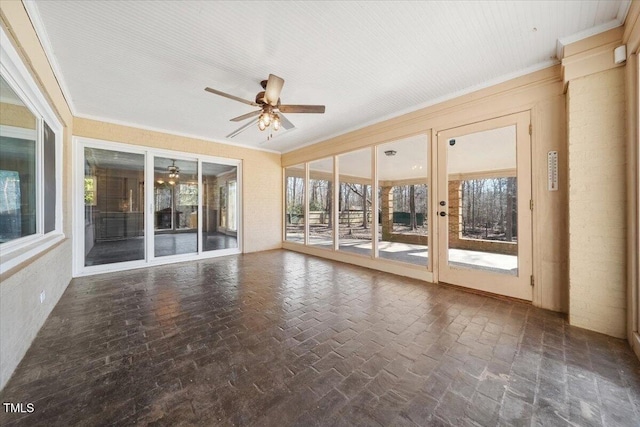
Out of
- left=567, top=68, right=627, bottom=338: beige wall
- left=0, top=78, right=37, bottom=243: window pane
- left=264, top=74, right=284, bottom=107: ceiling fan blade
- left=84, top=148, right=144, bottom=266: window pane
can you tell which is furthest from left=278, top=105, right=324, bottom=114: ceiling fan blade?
left=84, top=148, right=144, bottom=266: window pane

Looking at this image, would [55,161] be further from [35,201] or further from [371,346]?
[371,346]

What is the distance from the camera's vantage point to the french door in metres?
3.09

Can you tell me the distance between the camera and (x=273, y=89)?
278 cm

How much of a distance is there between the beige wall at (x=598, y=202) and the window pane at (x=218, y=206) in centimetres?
624

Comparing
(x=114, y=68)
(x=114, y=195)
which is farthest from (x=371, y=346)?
(x=114, y=195)

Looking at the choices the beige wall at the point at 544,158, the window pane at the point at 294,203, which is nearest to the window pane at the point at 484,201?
the beige wall at the point at 544,158

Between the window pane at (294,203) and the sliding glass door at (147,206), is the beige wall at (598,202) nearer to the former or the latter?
the window pane at (294,203)

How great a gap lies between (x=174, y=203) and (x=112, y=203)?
1119mm

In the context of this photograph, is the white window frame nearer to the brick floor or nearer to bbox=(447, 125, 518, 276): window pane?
the brick floor

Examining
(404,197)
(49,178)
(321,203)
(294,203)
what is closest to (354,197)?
(321,203)

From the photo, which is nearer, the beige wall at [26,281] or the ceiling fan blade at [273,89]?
the beige wall at [26,281]

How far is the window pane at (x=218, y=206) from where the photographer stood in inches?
236

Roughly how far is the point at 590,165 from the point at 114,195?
24.3ft

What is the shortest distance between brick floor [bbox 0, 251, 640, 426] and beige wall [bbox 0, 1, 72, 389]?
0.15m
